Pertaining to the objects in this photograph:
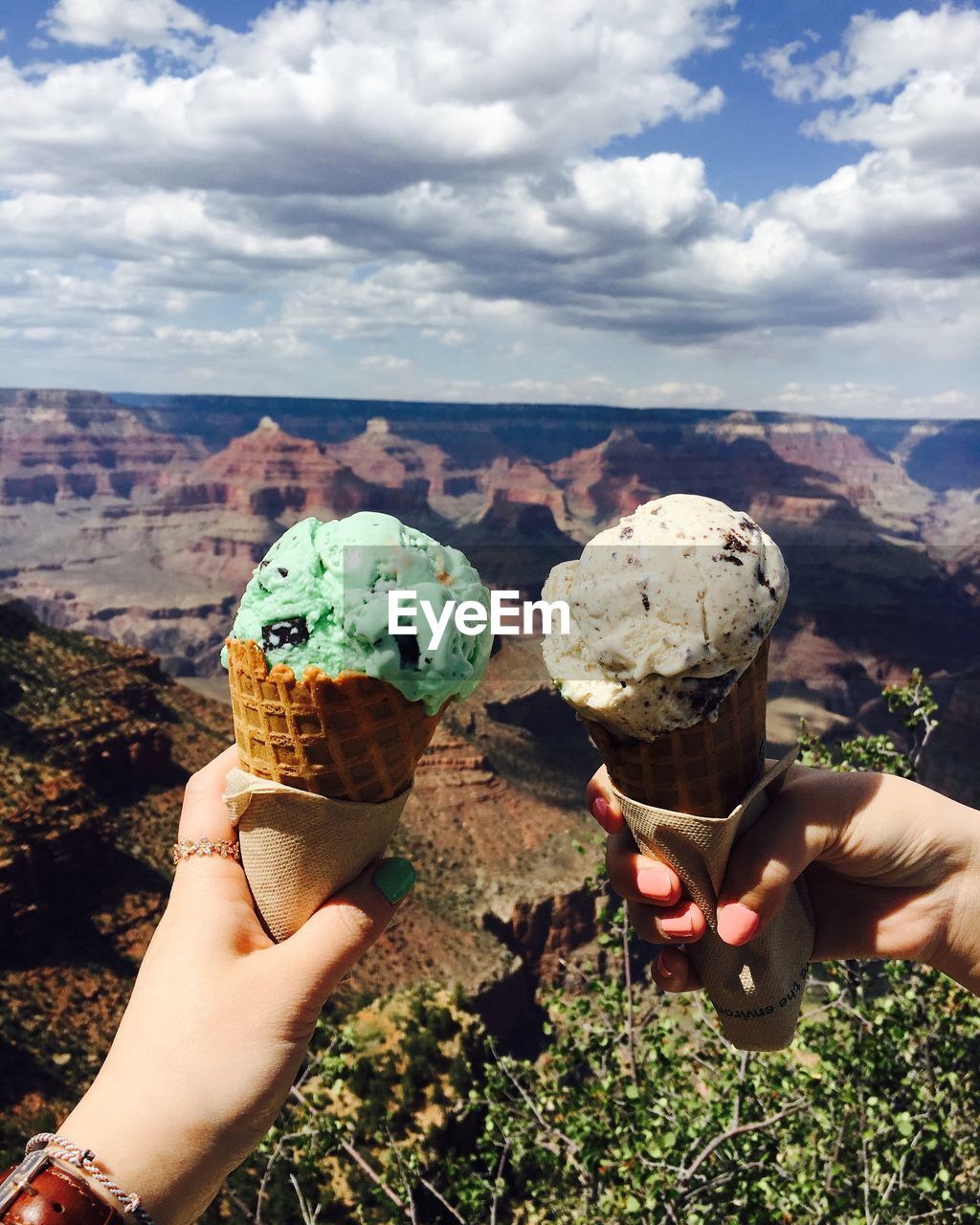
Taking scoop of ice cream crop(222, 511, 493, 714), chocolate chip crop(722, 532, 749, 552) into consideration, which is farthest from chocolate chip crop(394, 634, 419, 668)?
chocolate chip crop(722, 532, 749, 552)

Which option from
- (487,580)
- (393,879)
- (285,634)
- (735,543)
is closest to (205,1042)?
(393,879)

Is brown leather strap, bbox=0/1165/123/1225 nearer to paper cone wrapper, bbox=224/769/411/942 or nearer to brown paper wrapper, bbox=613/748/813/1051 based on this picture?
paper cone wrapper, bbox=224/769/411/942

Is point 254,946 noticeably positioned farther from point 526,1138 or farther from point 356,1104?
point 356,1104

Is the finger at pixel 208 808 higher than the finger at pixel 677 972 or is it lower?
higher

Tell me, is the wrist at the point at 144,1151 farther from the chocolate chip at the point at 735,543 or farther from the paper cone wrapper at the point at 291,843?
the chocolate chip at the point at 735,543

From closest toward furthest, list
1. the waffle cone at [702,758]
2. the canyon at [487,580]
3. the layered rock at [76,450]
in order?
the waffle cone at [702,758] < the canyon at [487,580] < the layered rock at [76,450]

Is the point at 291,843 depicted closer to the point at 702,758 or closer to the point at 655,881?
the point at 655,881

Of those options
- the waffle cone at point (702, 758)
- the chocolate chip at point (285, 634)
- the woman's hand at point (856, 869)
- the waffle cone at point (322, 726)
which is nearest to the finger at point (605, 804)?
the woman's hand at point (856, 869)
